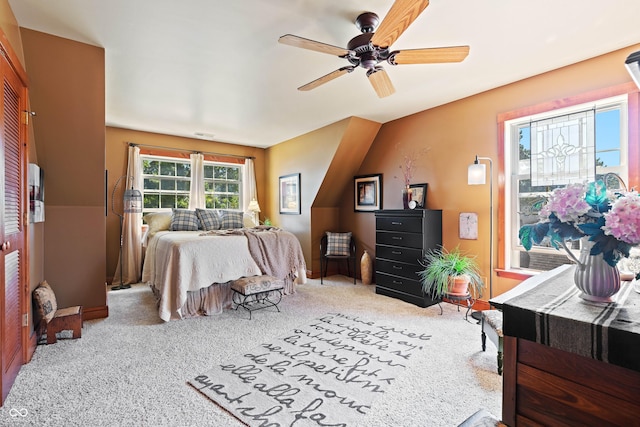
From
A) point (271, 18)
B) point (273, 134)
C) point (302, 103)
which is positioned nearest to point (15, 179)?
point (271, 18)

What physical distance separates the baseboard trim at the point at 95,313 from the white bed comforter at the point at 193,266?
529 millimetres

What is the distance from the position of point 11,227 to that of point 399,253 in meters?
3.66

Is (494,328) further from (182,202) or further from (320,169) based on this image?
(182,202)

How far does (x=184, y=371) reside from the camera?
89.0 inches

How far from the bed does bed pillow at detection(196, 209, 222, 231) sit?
0.85 meters

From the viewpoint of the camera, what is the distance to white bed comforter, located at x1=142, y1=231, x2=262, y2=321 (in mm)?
3271

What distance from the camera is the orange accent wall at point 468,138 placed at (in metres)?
2.85

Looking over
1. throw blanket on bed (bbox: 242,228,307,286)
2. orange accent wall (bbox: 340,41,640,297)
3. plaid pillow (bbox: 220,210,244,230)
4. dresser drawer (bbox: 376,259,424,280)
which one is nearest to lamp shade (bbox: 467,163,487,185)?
orange accent wall (bbox: 340,41,640,297)

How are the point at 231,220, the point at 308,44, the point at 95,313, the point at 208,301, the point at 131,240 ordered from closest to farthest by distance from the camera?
the point at 308,44 < the point at 95,313 < the point at 208,301 < the point at 131,240 < the point at 231,220

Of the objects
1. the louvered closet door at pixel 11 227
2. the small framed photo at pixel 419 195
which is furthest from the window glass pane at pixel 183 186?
the small framed photo at pixel 419 195

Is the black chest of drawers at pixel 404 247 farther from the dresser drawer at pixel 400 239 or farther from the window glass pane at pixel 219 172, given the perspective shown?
the window glass pane at pixel 219 172

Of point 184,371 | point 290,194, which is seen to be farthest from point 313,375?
point 290,194

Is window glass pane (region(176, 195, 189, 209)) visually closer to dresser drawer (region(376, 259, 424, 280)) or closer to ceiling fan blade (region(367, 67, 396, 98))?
dresser drawer (region(376, 259, 424, 280))

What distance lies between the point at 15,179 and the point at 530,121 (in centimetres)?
446
